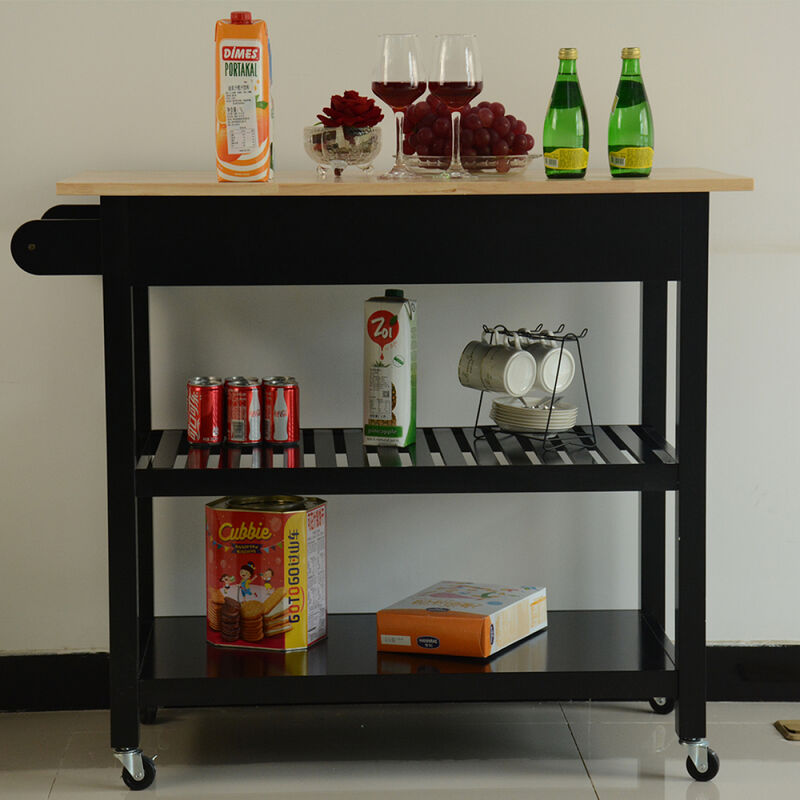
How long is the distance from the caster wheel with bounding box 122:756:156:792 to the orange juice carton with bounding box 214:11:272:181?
3.17 feet

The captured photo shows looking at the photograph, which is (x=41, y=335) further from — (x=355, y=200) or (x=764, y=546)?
(x=764, y=546)

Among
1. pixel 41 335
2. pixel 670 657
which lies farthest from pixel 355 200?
pixel 670 657

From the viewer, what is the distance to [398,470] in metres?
1.89

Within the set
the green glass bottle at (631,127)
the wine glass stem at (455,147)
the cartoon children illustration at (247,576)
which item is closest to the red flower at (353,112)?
the wine glass stem at (455,147)

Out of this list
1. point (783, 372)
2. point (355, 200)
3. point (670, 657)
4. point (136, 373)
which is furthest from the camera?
point (783, 372)

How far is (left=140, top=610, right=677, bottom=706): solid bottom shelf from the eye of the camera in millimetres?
1948

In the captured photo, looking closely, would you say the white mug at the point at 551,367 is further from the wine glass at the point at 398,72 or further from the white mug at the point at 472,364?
the wine glass at the point at 398,72

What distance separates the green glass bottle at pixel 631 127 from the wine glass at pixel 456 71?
244mm

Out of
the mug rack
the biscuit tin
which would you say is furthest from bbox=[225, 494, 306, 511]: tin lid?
the mug rack

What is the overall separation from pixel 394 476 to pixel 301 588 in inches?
12.3

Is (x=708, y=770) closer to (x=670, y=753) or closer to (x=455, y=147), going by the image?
(x=670, y=753)

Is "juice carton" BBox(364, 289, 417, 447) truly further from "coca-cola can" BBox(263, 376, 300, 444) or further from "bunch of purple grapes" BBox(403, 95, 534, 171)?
"bunch of purple grapes" BBox(403, 95, 534, 171)

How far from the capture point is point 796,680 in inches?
93.7

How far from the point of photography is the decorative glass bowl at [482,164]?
75.0 inches
